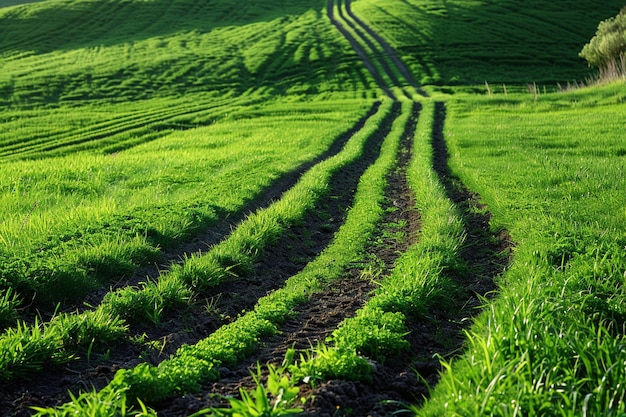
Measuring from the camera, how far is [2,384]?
5.42 meters

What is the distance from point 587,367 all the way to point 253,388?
2.88 m

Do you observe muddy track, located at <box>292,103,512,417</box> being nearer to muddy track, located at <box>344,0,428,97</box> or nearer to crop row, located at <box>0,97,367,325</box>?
crop row, located at <box>0,97,367,325</box>

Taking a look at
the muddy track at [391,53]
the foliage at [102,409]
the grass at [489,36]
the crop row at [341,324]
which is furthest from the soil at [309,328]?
the grass at [489,36]

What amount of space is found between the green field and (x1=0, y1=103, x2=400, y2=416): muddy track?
0.11ft

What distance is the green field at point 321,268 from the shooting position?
16.1 feet

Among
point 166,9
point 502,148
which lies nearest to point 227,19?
point 166,9

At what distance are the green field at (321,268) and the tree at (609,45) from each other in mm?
15478

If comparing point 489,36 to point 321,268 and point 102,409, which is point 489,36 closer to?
point 321,268

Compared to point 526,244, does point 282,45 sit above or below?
above

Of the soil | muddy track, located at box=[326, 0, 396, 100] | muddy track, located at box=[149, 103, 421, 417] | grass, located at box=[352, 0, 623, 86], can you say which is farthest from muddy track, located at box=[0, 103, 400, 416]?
grass, located at box=[352, 0, 623, 86]

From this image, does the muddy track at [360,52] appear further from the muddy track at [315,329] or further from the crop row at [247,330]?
the muddy track at [315,329]

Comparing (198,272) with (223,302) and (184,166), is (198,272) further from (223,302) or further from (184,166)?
(184,166)

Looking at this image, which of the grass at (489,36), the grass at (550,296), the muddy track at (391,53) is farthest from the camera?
the grass at (489,36)

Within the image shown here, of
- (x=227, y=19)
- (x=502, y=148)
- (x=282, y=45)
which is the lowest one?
(x=502, y=148)
